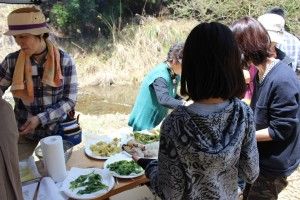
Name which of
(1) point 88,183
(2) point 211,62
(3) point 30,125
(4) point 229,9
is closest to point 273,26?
(2) point 211,62

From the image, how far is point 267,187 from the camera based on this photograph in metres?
2.02

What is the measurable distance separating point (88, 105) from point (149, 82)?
538cm

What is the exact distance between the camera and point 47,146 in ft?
5.71

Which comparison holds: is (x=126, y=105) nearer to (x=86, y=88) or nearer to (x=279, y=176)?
(x=86, y=88)

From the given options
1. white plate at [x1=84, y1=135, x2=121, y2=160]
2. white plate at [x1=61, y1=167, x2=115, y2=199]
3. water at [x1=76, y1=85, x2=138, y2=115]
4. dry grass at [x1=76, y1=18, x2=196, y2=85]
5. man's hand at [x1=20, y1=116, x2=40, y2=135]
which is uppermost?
man's hand at [x1=20, y1=116, x2=40, y2=135]

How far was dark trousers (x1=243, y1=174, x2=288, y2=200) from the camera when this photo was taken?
2.00m

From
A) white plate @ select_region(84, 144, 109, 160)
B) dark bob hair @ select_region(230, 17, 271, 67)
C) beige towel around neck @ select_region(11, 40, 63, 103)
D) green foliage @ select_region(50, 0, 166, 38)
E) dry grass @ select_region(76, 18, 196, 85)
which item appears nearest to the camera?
dark bob hair @ select_region(230, 17, 271, 67)

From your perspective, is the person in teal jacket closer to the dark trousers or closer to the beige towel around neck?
the beige towel around neck

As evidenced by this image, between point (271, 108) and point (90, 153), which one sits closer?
point (271, 108)

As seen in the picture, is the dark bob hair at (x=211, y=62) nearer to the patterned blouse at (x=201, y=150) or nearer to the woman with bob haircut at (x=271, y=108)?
the patterned blouse at (x=201, y=150)

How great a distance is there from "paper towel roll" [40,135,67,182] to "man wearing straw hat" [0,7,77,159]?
457 millimetres

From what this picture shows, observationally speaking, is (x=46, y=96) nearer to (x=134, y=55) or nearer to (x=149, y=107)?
(x=149, y=107)

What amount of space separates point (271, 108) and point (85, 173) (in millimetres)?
1111

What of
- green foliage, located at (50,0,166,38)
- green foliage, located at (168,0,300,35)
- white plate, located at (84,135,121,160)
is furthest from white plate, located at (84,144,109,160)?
green foliage, located at (50,0,166,38)
